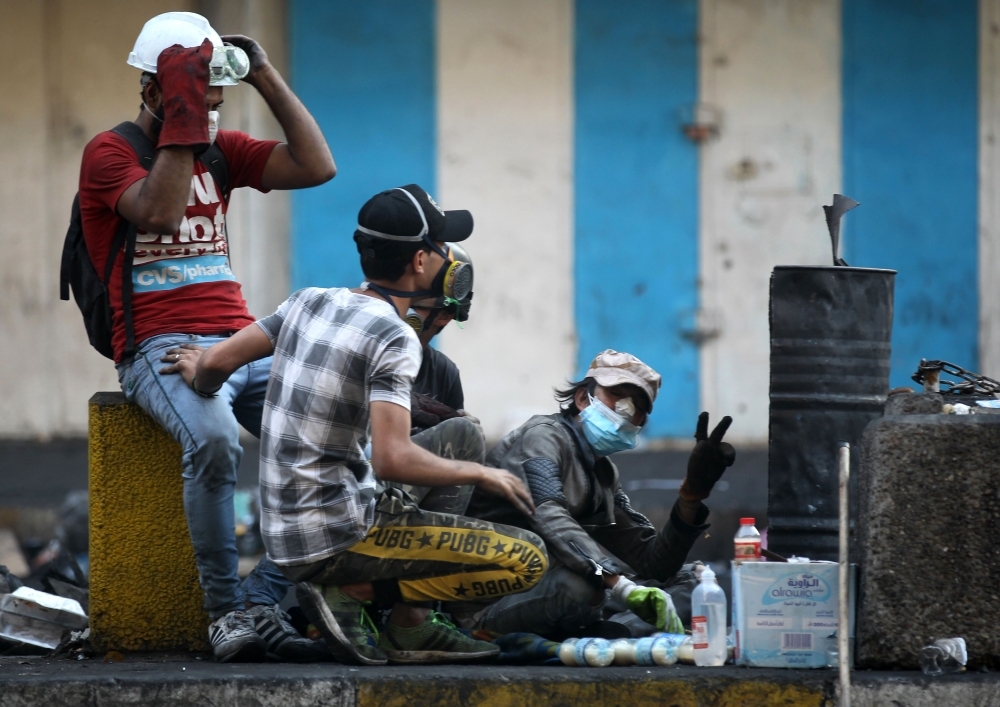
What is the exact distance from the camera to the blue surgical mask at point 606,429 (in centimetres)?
428

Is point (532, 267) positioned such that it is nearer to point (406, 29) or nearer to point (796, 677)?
point (406, 29)

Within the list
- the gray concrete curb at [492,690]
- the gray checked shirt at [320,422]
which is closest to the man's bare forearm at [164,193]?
the gray checked shirt at [320,422]

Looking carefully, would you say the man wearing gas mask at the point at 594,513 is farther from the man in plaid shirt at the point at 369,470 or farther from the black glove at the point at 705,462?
the man in plaid shirt at the point at 369,470

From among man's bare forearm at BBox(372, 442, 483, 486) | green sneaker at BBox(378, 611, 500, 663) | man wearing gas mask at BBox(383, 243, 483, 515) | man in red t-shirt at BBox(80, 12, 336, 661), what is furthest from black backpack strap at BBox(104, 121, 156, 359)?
green sneaker at BBox(378, 611, 500, 663)

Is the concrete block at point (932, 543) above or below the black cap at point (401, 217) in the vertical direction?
below

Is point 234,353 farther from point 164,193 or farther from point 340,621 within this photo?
point 340,621

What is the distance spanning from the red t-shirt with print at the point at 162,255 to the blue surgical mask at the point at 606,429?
3.77 feet

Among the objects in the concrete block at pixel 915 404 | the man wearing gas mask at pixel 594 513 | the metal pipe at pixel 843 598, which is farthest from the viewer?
the concrete block at pixel 915 404

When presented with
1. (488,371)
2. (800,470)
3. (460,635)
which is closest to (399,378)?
(460,635)

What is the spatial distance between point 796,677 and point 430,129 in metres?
6.12

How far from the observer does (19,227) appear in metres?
8.80

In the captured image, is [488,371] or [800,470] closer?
[800,470]

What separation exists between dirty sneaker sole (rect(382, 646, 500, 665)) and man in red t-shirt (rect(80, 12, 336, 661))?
9.4 inches

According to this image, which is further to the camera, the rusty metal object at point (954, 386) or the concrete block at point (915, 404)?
the rusty metal object at point (954, 386)
